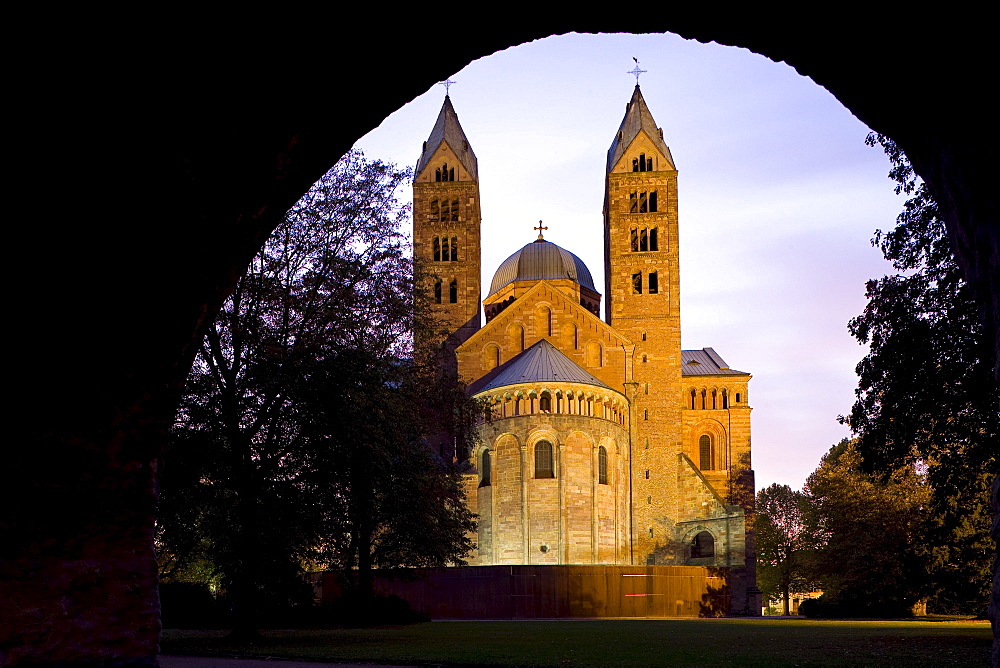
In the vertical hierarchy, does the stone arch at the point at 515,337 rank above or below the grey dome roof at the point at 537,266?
below

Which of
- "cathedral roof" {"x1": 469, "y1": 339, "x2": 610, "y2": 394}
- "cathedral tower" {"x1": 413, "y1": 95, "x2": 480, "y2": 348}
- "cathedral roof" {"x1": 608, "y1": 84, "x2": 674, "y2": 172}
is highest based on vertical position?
"cathedral roof" {"x1": 608, "y1": 84, "x2": 674, "y2": 172}

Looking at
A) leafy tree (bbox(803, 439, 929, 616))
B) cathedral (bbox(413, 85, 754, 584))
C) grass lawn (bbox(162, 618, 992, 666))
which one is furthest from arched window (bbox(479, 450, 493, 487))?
grass lawn (bbox(162, 618, 992, 666))

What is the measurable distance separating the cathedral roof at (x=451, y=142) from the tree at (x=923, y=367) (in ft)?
162

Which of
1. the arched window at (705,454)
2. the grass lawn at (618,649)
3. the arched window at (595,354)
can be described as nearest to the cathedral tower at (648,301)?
the arched window at (595,354)

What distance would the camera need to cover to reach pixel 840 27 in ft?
14.1

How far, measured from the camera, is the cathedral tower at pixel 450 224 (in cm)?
6650

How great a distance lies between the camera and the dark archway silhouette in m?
4.05

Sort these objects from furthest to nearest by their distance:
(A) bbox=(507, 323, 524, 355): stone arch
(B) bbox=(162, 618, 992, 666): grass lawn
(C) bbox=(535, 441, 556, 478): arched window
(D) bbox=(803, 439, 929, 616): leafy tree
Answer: (A) bbox=(507, 323, 524, 355): stone arch, (C) bbox=(535, 441, 556, 478): arched window, (D) bbox=(803, 439, 929, 616): leafy tree, (B) bbox=(162, 618, 992, 666): grass lawn

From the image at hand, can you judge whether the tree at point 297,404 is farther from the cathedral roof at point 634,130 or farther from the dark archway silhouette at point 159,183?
the cathedral roof at point 634,130

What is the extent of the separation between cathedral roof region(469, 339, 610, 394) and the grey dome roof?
23.9m

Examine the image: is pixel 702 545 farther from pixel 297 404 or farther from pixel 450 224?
pixel 297 404

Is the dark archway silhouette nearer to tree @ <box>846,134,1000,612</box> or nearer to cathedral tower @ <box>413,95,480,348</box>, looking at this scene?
tree @ <box>846,134,1000,612</box>

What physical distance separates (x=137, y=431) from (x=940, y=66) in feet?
13.3

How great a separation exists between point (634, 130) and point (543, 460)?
25.9 meters
